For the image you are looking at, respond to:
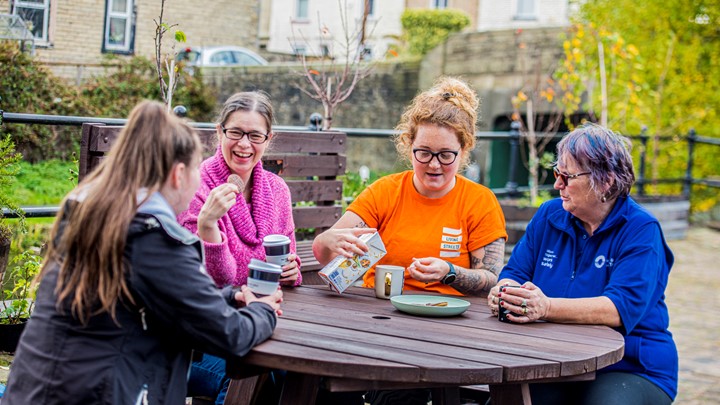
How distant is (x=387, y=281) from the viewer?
2852 mm

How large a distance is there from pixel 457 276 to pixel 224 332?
1.25 m

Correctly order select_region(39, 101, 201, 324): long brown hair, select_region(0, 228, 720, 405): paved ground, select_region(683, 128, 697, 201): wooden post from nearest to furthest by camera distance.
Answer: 1. select_region(39, 101, 201, 324): long brown hair
2. select_region(0, 228, 720, 405): paved ground
3. select_region(683, 128, 697, 201): wooden post

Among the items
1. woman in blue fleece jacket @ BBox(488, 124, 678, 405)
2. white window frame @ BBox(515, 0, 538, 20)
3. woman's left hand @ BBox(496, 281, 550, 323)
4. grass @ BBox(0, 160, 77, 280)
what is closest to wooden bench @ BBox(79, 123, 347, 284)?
woman in blue fleece jacket @ BBox(488, 124, 678, 405)

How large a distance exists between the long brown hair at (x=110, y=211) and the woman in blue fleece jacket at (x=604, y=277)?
3.77ft

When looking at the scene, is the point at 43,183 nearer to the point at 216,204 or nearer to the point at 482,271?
the point at 482,271

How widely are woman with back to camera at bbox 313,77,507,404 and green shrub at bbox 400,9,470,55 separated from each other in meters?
18.7

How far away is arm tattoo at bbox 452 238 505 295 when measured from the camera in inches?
120

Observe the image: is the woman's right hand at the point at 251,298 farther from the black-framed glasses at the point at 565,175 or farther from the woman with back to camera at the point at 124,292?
the black-framed glasses at the point at 565,175

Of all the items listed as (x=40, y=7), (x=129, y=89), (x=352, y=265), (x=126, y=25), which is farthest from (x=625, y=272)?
(x=129, y=89)

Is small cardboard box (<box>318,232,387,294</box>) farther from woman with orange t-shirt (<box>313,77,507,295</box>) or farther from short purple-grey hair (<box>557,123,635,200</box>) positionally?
short purple-grey hair (<box>557,123,635,200</box>)

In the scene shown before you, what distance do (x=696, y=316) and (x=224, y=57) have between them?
12866 mm

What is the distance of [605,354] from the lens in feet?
7.42

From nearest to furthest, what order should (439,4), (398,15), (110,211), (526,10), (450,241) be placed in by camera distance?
1. (110,211)
2. (450,241)
3. (526,10)
4. (439,4)
5. (398,15)

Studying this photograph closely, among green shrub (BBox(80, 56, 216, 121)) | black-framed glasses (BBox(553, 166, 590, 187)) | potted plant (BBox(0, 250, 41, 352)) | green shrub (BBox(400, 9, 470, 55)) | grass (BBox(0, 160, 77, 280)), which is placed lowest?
potted plant (BBox(0, 250, 41, 352))
